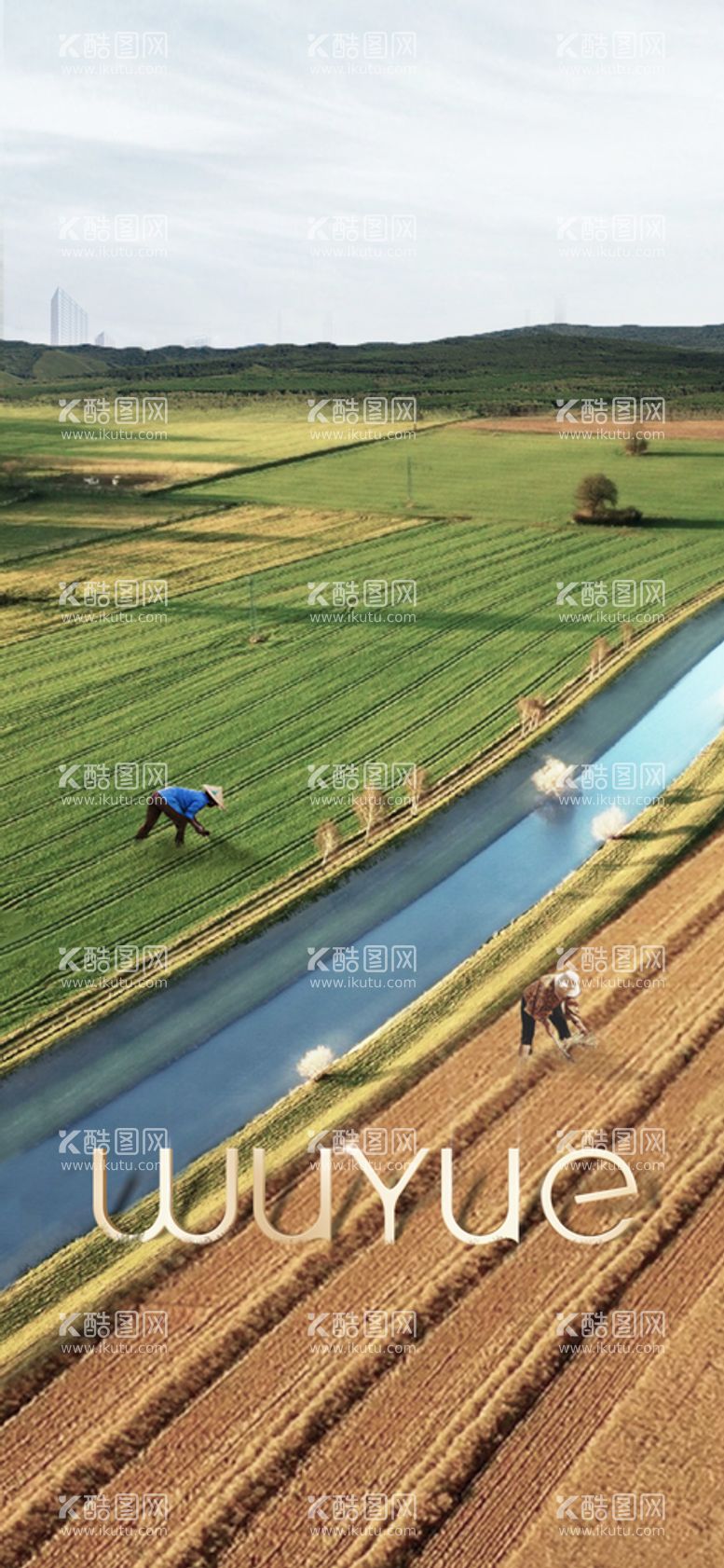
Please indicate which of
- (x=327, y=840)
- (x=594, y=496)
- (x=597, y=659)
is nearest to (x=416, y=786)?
(x=327, y=840)

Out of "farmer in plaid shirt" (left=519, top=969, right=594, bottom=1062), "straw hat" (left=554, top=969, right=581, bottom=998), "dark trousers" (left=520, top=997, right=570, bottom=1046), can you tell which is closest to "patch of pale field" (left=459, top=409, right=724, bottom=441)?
"straw hat" (left=554, top=969, right=581, bottom=998)

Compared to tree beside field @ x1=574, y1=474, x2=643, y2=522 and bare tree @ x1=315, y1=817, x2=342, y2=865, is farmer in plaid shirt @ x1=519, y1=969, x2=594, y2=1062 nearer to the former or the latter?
bare tree @ x1=315, y1=817, x2=342, y2=865

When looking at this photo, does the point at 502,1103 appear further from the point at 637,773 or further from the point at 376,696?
the point at 376,696

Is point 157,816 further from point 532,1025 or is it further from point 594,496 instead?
point 594,496

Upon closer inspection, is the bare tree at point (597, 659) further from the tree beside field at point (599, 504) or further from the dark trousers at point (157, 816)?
the tree beside field at point (599, 504)

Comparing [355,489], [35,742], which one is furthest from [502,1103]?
[355,489]

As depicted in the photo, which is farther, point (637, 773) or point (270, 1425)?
point (637, 773)
